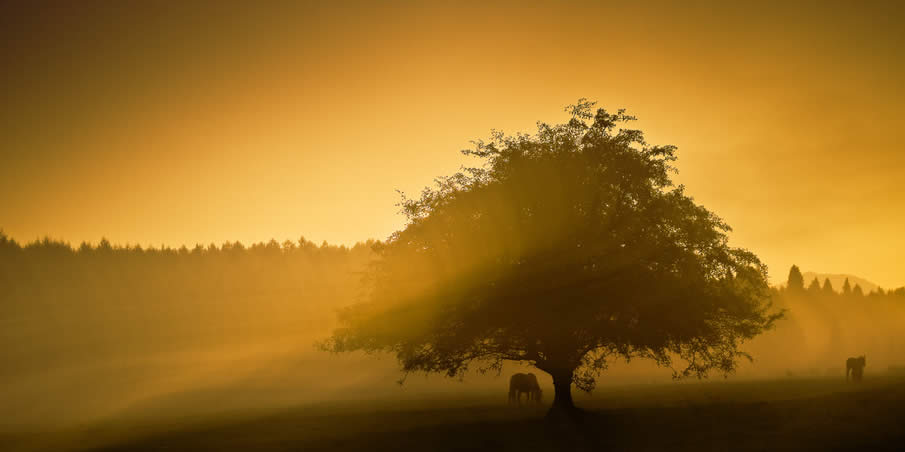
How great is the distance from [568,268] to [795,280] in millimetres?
186126

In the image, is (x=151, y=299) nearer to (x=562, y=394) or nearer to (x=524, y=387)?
(x=524, y=387)

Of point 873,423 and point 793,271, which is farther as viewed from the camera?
point 793,271

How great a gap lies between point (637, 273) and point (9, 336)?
13389 centimetres

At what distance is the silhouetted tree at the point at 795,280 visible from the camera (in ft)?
609

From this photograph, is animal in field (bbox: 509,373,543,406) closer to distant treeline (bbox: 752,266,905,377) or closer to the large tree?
the large tree

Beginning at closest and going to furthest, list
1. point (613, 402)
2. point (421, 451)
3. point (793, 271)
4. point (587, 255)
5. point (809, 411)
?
point (421, 451)
point (587, 255)
point (809, 411)
point (613, 402)
point (793, 271)

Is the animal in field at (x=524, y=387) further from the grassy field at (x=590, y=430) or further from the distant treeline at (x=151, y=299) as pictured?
the distant treeline at (x=151, y=299)

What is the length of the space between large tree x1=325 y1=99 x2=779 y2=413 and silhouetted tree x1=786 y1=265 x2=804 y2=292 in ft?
581

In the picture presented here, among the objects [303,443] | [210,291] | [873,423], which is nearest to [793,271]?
[210,291]

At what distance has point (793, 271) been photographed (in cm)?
18825

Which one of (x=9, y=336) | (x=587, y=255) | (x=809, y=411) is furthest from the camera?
(x=9, y=336)

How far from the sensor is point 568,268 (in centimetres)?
3005

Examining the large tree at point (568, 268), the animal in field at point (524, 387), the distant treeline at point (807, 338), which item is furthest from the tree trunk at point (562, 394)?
the distant treeline at point (807, 338)

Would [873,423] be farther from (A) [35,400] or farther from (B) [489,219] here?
(A) [35,400]
